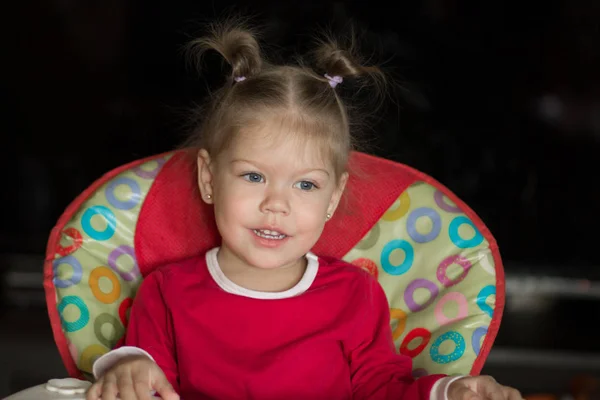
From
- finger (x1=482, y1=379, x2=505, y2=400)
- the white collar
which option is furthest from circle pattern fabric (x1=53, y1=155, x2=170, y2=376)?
finger (x1=482, y1=379, x2=505, y2=400)

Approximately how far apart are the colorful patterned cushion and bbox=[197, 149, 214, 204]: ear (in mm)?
84

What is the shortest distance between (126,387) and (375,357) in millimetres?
321

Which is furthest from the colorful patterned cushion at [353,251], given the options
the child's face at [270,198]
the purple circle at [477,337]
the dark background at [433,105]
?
the dark background at [433,105]

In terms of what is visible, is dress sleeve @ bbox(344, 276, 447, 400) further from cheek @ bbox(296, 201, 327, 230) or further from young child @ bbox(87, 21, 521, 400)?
cheek @ bbox(296, 201, 327, 230)

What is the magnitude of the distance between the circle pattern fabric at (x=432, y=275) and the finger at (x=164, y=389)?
34 centimetres

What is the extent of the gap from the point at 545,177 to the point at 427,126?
0.96 feet

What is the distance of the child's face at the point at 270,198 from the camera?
0.95m

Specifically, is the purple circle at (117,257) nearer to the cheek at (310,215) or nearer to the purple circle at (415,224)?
the cheek at (310,215)

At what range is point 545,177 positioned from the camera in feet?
5.90

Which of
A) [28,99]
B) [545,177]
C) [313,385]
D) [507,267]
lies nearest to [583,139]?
[545,177]

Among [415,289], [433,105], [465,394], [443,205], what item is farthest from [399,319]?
[433,105]

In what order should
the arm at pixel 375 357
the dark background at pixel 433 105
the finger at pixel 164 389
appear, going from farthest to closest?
the dark background at pixel 433 105 → the arm at pixel 375 357 → the finger at pixel 164 389

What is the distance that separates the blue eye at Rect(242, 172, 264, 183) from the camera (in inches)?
38.0

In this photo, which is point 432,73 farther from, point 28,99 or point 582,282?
point 28,99
